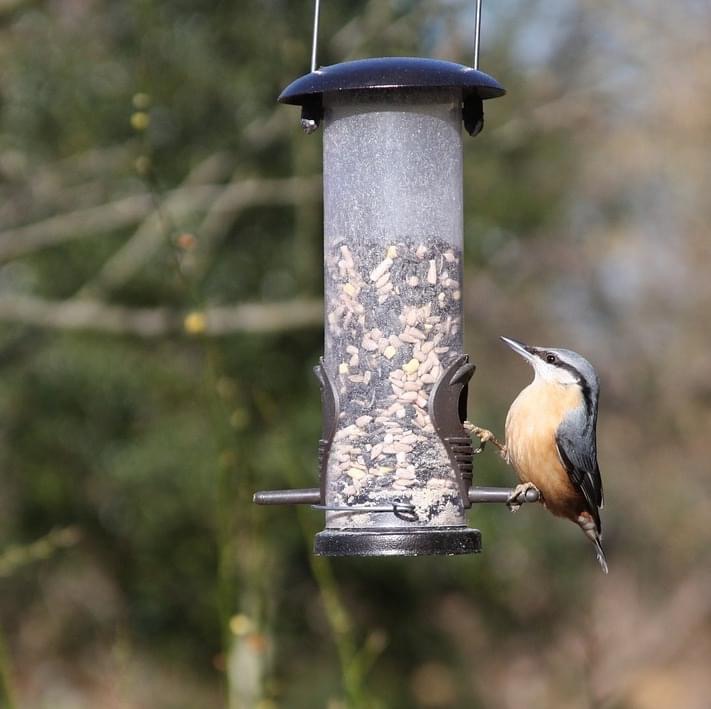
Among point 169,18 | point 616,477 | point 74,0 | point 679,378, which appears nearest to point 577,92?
point 169,18

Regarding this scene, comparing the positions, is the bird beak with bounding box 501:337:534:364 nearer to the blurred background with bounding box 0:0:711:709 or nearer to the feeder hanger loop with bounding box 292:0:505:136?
the feeder hanger loop with bounding box 292:0:505:136

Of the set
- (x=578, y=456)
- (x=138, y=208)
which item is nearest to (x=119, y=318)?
(x=138, y=208)

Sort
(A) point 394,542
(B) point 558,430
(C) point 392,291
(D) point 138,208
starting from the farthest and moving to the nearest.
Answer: (D) point 138,208
(B) point 558,430
(C) point 392,291
(A) point 394,542

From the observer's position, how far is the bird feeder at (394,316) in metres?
5.21

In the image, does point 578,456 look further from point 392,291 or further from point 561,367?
point 392,291

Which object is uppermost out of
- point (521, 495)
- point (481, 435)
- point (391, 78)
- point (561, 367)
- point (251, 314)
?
point (391, 78)

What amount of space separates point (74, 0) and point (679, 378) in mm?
7873

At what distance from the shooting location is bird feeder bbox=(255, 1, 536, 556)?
5.21 m

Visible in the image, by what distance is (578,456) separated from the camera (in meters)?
5.61

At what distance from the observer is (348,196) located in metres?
5.32

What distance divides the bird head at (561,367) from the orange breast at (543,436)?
34 millimetres

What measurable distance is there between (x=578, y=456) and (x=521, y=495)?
35cm

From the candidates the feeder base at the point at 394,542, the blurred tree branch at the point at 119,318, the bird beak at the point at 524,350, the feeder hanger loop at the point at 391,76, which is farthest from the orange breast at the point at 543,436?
the blurred tree branch at the point at 119,318

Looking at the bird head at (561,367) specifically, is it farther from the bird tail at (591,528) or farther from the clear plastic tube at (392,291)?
the bird tail at (591,528)
